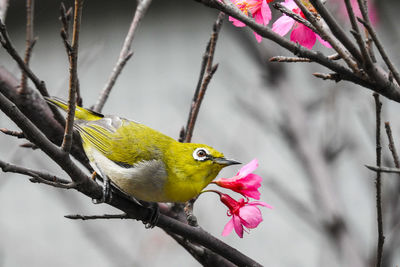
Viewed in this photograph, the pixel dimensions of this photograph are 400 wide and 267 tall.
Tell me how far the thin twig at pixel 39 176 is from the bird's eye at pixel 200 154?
1174mm

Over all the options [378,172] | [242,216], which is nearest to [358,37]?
[378,172]

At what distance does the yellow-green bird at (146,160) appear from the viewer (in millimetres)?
2709

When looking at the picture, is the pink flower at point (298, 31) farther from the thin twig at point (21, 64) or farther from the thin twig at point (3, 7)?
the thin twig at point (3, 7)

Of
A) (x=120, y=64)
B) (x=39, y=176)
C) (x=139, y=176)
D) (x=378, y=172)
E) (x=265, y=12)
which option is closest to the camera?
(x=378, y=172)

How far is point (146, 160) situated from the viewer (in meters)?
3.02

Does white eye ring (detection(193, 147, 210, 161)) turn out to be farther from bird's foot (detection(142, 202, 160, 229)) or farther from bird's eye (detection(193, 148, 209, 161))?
bird's foot (detection(142, 202, 160, 229))

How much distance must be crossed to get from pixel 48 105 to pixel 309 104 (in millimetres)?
2674

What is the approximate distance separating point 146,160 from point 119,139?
340mm

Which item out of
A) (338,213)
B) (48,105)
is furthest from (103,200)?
(338,213)

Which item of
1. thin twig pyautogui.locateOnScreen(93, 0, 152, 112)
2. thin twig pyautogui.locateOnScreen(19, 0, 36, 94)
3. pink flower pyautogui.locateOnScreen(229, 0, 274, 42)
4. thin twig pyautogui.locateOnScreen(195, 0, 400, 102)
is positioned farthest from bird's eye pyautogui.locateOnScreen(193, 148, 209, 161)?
thin twig pyautogui.locateOnScreen(195, 0, 400, 102)

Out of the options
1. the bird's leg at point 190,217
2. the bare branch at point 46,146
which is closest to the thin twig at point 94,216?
the bare branch at point 46,146

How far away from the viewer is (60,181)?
1.73 m

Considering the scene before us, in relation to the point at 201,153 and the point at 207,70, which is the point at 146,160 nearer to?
the point at 201,153

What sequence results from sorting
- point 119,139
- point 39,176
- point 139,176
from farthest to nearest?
point 119,139, point 139,176, point 39,176
